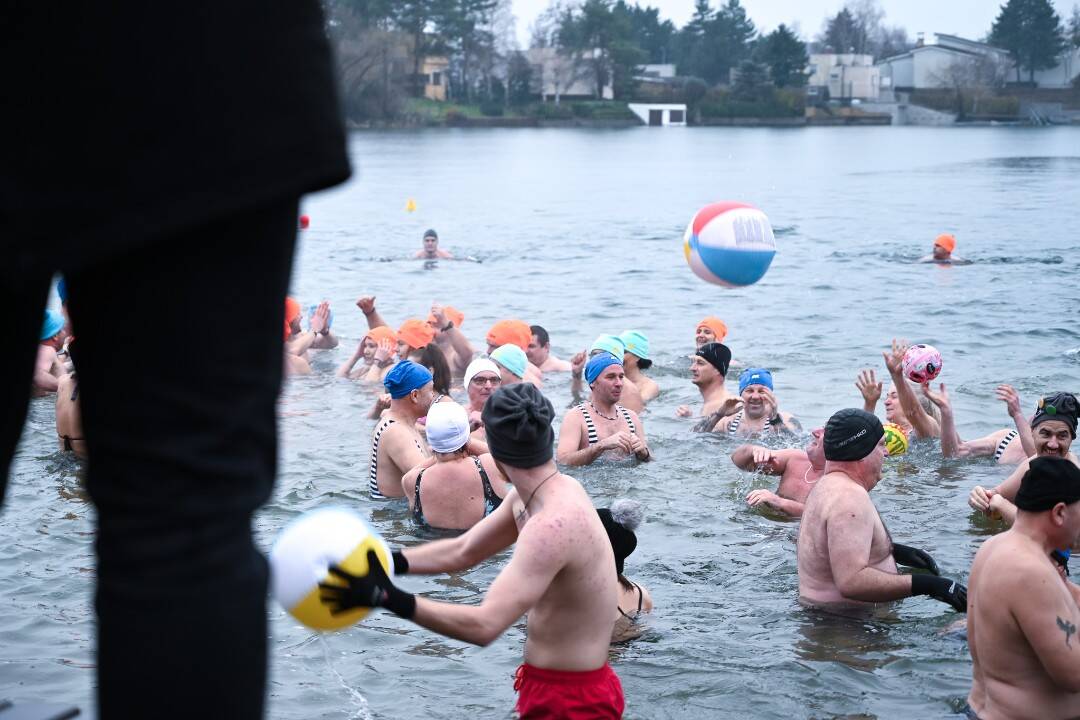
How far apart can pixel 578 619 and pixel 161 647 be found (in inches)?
128

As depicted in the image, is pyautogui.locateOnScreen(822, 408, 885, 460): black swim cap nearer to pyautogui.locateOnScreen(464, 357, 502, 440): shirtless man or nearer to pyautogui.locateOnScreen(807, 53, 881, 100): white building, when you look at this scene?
pyautogui.locateOnScreen(464, 357, 502, 440): shirtless man

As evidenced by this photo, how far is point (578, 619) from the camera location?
470cm

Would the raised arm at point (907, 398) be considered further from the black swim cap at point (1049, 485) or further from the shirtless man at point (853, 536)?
the black swim cap at point (1049, 485)

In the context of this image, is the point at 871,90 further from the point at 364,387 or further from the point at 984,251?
the point at 364,387

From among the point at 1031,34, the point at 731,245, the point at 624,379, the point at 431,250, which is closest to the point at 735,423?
the point at 624,379

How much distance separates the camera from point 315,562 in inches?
117

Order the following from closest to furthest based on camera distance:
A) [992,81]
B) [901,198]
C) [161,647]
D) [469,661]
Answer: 1. [161,647]
2. [469,661]
3. [901,198]
4. [992,81]

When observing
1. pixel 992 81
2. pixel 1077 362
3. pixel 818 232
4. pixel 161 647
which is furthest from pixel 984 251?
pixel 992 81

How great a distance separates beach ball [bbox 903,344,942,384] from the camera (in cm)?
1057

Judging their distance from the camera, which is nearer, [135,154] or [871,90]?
[135,154]

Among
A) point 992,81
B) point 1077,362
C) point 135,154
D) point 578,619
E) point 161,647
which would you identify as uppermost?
point 992,81

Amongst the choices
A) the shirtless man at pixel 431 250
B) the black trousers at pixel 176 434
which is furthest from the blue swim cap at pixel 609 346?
the shirtless man at pixel 431 250

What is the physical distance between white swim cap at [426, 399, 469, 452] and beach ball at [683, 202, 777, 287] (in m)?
3.79

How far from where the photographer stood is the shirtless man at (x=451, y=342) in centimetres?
1462
